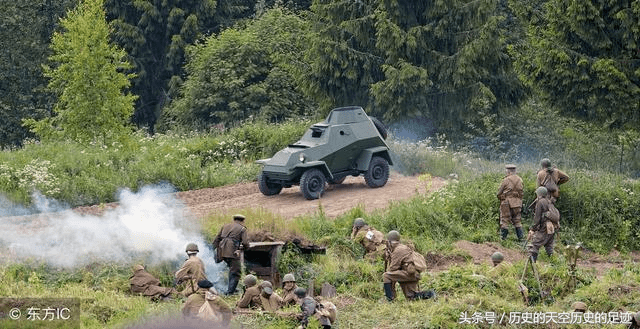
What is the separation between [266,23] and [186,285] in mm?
24969

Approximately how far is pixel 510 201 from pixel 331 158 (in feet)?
16.0

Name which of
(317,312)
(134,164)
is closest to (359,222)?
(317,312)

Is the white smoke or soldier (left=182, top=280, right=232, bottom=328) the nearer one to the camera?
soldier (left=182, top=280, right=232, bottom=328)

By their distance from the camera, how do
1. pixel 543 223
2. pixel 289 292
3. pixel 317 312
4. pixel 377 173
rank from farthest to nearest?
pixel 377 173 < pixel 543 223 < pixel 289 292 < pixel 317 312

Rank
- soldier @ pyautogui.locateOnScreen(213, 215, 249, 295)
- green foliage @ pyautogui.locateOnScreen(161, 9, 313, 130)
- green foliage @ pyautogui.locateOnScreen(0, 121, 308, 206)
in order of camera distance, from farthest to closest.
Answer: green foliage @ pyautogui.locateOnScreen(161, 9, 313, 130) → green foliage @ pyautogui.locateOnScreen(0, 121, 308, 206) → soldier @ pyautogui.locateOnScreen(213, 215, 249, 295)

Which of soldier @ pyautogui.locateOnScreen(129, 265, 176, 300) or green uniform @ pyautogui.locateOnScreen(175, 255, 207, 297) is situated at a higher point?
green uniform @ pyautogui.locateOnScreen(175, 255, 207, 297)

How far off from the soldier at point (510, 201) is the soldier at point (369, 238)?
2638 mm

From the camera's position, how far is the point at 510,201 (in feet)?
81.0

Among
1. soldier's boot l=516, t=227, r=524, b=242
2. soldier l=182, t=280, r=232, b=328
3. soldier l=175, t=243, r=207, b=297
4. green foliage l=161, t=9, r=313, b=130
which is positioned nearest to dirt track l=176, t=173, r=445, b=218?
soldier's boot l=516, t=227, r=524, b=242

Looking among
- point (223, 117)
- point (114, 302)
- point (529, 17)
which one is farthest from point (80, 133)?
point (114, 302)

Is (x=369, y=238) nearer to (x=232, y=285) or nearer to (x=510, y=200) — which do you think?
(x=232, y=285)

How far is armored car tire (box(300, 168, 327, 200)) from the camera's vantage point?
2784 cm

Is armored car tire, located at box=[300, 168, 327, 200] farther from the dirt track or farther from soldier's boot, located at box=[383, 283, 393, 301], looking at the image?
soldier's boot, located at box=[383, 283, 393, 301]

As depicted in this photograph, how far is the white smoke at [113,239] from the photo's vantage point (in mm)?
21641
